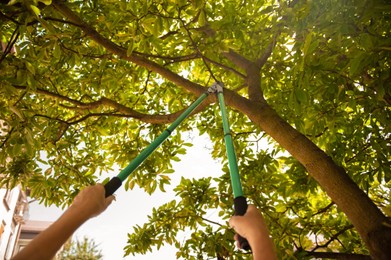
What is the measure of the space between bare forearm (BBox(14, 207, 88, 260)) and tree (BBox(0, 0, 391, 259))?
122 cm

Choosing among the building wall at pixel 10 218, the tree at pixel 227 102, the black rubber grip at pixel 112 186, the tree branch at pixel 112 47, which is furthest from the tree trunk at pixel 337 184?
the building wall at pixel 10 218

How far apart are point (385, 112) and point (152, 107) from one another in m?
3.27

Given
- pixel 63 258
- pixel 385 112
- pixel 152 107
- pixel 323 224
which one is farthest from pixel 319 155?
pixel 63 258

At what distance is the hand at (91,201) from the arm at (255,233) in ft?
2.18

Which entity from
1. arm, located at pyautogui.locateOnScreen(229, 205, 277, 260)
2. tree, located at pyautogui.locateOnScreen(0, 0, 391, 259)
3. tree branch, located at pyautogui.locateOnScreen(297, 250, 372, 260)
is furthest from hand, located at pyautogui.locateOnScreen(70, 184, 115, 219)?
tree branch, located at pyautogui.locateOnScreen(297, 250, 372, 260)

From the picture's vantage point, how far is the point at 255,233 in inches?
51.3

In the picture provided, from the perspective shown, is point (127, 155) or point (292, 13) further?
point (127, 155)

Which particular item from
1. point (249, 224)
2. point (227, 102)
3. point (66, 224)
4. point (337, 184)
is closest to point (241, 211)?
point (249, 224)

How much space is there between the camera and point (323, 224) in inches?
137

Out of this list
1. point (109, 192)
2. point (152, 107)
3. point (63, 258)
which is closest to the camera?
point (109, 192)

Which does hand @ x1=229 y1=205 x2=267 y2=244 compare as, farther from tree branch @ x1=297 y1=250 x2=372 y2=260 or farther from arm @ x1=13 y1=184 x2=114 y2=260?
tree branch @ x1=297 y1=250 x2=372 y2=260

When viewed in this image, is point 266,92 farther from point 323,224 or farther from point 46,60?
point 46,60

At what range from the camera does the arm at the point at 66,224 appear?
3.35ft

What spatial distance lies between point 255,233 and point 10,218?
1905 cm
